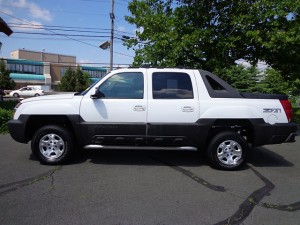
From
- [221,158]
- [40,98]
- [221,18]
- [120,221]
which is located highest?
[221,18]

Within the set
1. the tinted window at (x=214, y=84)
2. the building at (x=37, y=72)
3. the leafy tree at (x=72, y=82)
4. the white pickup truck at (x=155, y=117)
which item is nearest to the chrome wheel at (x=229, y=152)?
the white pickup truck at (x=155, y=117)

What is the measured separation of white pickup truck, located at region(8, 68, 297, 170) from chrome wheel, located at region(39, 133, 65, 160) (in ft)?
0.06

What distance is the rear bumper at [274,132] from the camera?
19.4 feet

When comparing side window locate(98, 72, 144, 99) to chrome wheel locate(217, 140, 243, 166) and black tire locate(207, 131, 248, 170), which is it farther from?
chrome wheel locate(217, 140, 243, 166)

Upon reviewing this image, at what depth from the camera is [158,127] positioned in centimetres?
580

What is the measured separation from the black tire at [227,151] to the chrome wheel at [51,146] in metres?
2.91

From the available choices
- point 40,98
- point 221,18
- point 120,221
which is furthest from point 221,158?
point 221,18

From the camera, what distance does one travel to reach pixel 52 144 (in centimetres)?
595

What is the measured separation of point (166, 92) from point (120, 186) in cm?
203

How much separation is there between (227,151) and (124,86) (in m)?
2.39

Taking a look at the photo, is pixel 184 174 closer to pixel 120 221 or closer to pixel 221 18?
pixel 120 221

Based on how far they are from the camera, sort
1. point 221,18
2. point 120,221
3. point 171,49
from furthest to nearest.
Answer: point 221,18
point 171,49
point 120,221

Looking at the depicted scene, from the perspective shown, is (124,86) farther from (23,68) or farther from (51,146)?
(23,68)

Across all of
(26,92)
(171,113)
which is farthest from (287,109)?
(26,92)
